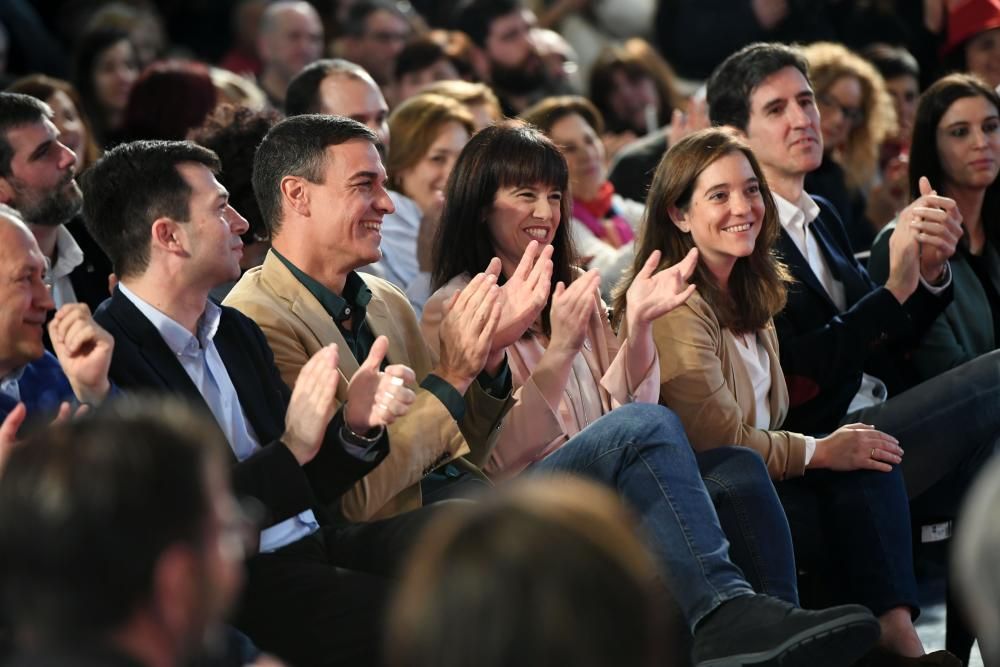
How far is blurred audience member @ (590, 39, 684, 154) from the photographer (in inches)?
251

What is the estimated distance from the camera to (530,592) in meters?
1.19

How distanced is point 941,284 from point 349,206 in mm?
1626

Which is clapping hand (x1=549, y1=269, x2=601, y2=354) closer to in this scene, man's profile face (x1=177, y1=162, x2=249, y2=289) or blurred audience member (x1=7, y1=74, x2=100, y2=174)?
man's profile face (x1=177, y1=162, x2=249, y2=289)

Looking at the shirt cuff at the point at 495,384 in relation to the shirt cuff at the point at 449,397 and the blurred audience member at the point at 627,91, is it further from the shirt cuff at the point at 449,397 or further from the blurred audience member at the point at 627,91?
the blurred audience member at the point at 627,91

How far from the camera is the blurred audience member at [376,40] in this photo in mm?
6418

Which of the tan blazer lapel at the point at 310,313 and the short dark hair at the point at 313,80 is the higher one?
the short dark hair at the point at 313,80

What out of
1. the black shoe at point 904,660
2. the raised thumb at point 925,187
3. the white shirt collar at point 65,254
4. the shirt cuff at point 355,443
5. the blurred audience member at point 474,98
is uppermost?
the raised thumb at point 925,187

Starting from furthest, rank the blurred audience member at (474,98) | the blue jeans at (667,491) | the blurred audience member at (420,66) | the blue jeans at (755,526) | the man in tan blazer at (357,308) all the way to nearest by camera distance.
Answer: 1. the blurred audience member at (420,66)
2. the blurred audience member at (474,98)
3. the blue jeans at (755,526)
4. the man in tan blazer at (357,308)
5. the blue jeans at (667,491)

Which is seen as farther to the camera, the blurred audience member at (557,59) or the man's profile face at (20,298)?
the blurred audience member at (557,59)

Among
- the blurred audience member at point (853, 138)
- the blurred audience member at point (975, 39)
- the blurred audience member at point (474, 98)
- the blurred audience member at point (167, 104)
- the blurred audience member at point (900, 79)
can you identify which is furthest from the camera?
the blurred audience member at point (900, 79)

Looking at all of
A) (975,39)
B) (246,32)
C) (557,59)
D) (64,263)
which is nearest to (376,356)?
(64,263)

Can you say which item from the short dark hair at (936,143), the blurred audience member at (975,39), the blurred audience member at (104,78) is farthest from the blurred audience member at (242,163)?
the blurred audience member at (975,39)

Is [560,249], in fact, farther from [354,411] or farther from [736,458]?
[354,411]

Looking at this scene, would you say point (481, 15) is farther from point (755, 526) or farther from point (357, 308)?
point (755, 526)
